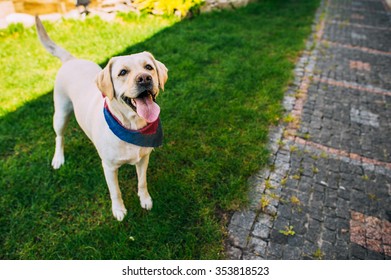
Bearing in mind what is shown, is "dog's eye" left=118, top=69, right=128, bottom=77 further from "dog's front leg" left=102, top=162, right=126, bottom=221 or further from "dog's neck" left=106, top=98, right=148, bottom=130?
"dog's front leg" left=102, top=162, right=126, bottom=221

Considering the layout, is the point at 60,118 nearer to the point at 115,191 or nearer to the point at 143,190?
the point at 115,191

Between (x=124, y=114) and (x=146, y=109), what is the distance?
0.92 feet

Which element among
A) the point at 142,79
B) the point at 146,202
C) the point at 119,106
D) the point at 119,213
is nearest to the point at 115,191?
the point at 119,213

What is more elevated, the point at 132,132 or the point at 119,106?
the point at 119,106

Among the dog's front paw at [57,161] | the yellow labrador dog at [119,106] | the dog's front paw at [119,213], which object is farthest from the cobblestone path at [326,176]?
the dog's front paw at [57,161]

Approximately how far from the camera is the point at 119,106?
2.57 meters

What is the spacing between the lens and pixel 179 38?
7.11 meters

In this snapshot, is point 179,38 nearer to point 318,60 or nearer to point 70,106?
point 318,60

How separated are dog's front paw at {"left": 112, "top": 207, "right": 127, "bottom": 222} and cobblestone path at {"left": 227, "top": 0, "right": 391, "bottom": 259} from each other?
1.15 metres

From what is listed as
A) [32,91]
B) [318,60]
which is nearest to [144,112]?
[32,91]

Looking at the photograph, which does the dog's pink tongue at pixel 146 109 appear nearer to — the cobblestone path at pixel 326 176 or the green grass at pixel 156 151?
the green grass at pixel 156 151

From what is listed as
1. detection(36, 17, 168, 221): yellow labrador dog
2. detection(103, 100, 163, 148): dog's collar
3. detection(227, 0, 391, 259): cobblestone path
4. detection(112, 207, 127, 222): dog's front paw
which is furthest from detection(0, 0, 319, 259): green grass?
detection(103, 100, 163, 148): dog's collar

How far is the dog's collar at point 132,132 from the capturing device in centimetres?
256

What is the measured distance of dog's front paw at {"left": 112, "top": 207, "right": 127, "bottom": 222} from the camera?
316 cm
